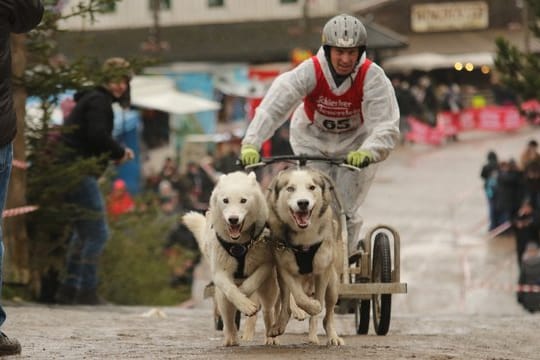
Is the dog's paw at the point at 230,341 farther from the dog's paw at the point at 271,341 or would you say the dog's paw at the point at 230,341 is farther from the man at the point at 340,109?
the man at the point at 340,109

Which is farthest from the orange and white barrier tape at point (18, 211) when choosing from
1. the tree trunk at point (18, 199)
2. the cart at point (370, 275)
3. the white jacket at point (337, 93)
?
the white jacket at point (337, 93)

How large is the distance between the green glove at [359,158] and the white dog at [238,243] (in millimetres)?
1294

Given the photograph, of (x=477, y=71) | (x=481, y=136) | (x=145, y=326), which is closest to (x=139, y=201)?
(x=145, y=326)

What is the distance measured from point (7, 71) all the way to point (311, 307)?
224 centimetres

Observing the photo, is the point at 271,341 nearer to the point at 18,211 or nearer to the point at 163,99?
the point at 18,211

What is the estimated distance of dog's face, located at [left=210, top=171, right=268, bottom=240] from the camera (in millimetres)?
9336

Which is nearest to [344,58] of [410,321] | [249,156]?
[249,156]

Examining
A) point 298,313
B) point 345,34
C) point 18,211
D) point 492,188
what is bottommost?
point 298,313

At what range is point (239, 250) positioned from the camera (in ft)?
31.2

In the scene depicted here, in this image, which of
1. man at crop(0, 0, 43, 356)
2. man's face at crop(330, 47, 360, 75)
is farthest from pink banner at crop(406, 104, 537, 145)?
man at crop(0, 0, 43, 356)

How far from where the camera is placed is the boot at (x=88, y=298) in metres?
15.5

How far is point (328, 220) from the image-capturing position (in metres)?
9.88

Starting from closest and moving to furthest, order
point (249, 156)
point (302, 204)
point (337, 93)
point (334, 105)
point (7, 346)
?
point (7, 346) → point (302, 204) → point (249, 156) → point (337, 93) → point (334, 105)

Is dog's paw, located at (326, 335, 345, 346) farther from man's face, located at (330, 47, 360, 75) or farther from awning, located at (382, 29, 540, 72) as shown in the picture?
awning, located at (382, 29, 540, 72)
